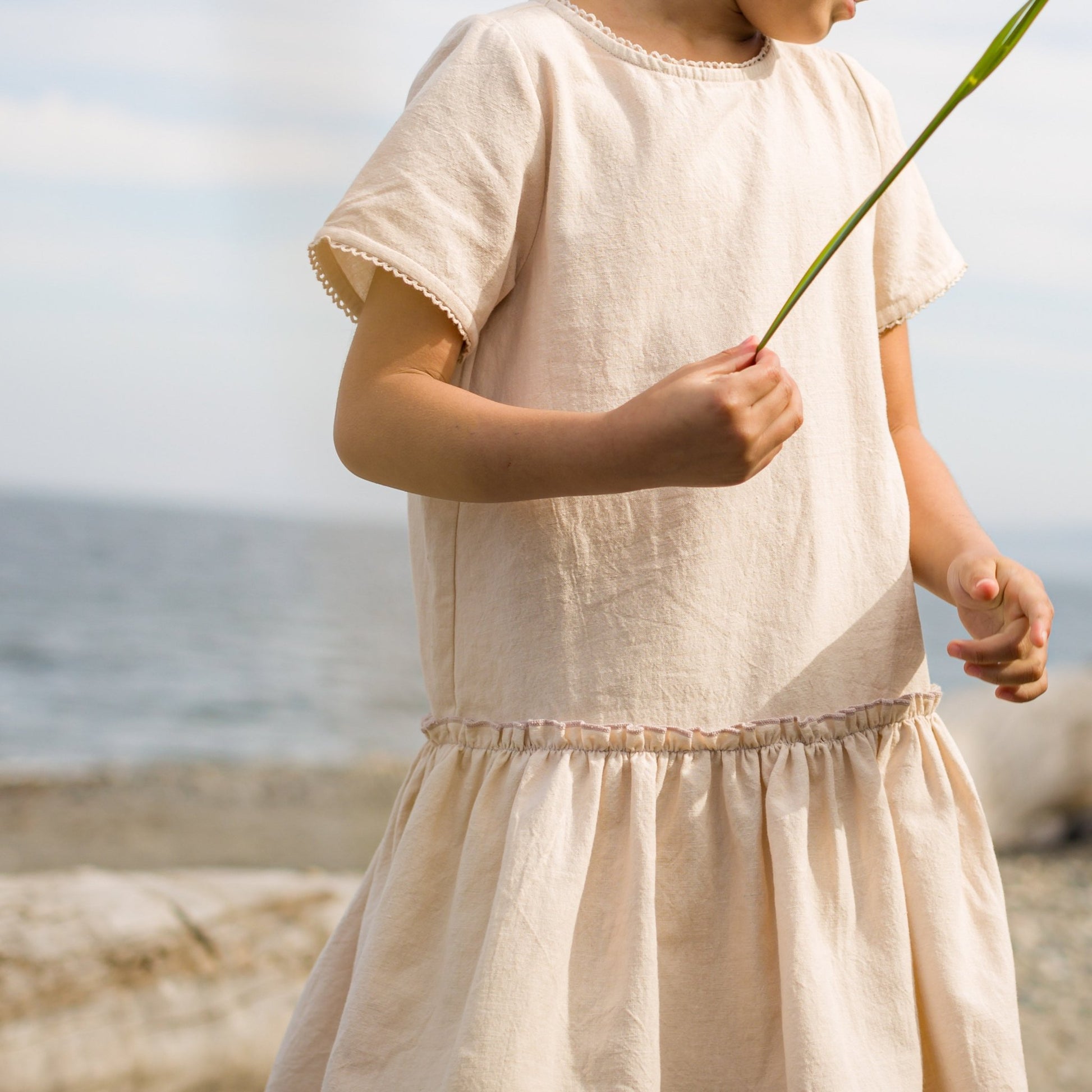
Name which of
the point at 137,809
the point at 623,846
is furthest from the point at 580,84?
the point at 137,809

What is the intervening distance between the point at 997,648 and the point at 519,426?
36 centimetres

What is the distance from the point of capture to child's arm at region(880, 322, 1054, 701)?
78 centimetres

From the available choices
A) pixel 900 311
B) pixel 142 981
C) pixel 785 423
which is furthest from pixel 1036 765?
pixel 785 423

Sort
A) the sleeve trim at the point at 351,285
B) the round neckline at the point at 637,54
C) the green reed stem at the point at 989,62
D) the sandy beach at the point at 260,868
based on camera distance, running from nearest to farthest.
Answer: the green reed stem at the point at 989,62 < the sleeve trim at the point at 351,285 < the round neckline at the point at 637,54 < the sandy beach at the point at 260,868

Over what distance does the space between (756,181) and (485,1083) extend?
2.09 ft

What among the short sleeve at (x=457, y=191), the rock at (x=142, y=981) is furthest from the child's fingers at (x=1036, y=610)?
the rock at (x=142, y=981)

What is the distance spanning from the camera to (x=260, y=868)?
3412mm

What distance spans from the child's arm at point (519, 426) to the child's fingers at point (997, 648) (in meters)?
0.20

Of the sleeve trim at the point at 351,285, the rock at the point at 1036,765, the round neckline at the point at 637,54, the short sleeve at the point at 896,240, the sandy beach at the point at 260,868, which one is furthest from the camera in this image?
the rock at the point at 1036,765

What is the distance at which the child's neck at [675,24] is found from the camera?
847 mm

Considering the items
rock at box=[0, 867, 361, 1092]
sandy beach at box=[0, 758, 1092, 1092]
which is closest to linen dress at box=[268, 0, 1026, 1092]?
rock at box=[0, 867, 361, 1092]

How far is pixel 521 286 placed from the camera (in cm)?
81

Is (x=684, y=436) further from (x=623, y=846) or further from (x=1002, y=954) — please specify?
(x=1002, y=954)

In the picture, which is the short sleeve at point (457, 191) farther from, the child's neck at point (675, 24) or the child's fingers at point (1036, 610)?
the child's fingers at point (1036, 610)
